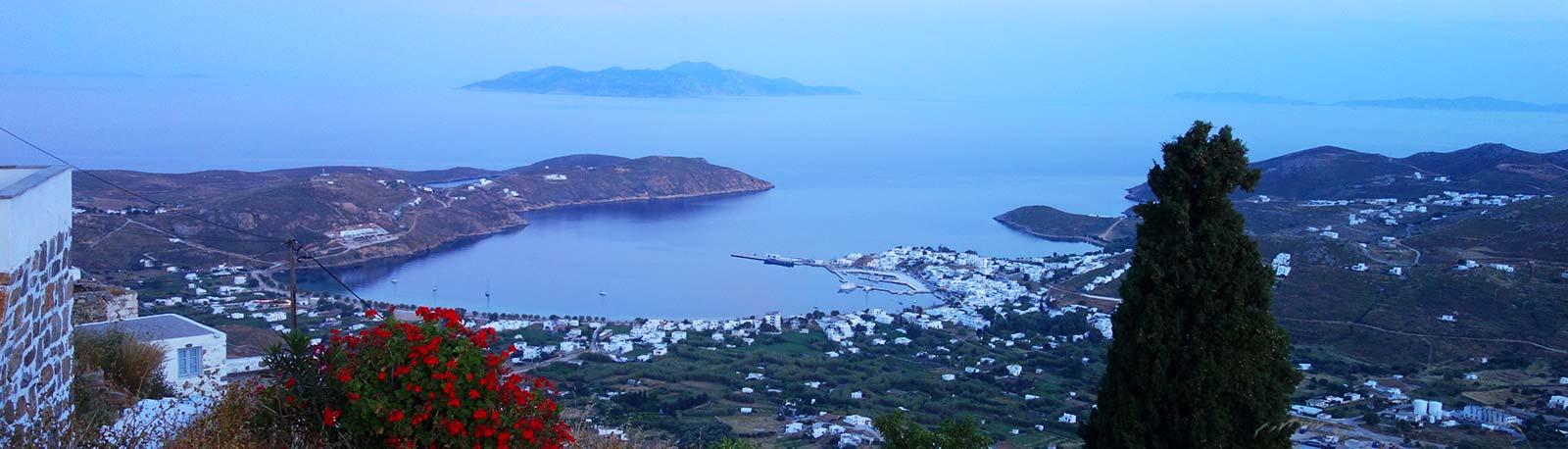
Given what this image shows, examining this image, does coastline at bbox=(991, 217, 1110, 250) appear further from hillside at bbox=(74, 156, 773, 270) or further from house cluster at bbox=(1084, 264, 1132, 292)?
hillside at bbox=(74, 156, 773, 270)

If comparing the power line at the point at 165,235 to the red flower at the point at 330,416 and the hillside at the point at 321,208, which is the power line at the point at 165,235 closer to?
the hillside at the point at 321,208

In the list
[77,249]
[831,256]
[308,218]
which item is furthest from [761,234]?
[77,249]

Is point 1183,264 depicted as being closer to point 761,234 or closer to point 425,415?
point 425,415

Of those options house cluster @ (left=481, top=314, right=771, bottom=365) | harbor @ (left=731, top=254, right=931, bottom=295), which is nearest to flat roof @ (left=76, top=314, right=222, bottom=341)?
house cluster @ (left=481, top=314, right=771, bottom=365)

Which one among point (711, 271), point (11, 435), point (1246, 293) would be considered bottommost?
point (711, 271)

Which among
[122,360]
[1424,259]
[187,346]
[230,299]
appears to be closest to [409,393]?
[122,360]

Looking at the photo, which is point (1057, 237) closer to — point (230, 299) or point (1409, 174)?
point (1409, 174)
